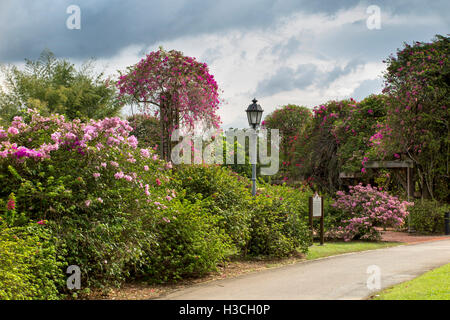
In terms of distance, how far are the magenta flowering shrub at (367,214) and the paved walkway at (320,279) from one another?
3.63 metres

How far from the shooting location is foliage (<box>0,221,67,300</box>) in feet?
19.0

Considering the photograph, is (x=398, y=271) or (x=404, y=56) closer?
(x=398, y=271)

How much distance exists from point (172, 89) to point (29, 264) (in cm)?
869

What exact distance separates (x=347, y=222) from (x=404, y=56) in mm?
9365

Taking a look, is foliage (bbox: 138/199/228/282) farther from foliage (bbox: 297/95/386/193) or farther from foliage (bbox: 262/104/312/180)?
foliage (bbox: 262/104/312/180)

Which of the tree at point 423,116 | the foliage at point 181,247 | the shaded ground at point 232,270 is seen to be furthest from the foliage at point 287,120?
the foliage at point 181,247

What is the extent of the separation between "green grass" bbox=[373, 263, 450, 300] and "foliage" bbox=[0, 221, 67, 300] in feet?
14.4

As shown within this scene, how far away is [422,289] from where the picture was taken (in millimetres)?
6992

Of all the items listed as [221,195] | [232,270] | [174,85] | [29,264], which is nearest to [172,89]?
[174,85]

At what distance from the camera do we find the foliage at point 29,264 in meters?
5.79

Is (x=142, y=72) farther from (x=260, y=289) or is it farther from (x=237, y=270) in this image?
(x=260, y=289)

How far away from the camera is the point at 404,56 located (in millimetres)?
21469

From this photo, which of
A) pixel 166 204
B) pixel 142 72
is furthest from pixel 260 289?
pixel 142 72

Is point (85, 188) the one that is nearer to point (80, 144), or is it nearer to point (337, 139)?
point (80, 144)
